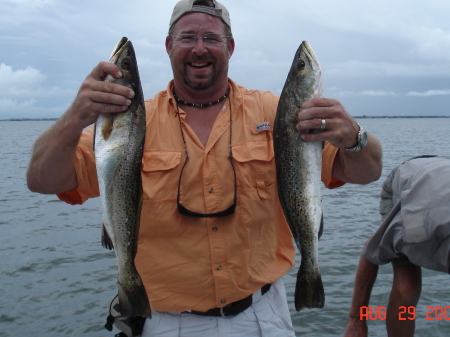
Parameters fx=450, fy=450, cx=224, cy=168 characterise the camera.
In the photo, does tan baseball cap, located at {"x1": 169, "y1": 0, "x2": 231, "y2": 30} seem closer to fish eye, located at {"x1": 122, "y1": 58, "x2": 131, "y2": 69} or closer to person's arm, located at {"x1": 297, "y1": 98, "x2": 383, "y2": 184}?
fish eye, located at {"x1": 122, "y1": 58, "x2": 131, "y2": 69}

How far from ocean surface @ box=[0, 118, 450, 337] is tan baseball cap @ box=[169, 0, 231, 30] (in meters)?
4.92

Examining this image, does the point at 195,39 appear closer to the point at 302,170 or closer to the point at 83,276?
the point at 302,170

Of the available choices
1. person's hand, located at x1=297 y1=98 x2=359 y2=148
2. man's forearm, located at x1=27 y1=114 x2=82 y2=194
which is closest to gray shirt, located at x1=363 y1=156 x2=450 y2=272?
person's hand, located at x1=297 y1=98 x2=359 y2=148

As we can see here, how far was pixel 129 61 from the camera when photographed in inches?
108

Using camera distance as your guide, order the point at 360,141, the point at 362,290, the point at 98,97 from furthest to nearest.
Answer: the point at 362,290
the point at 360,141
the point at 98,97

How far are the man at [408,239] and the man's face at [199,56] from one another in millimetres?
2256

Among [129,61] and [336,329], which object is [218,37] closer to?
[129,61]

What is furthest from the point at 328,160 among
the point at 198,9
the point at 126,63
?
the point at 126,63

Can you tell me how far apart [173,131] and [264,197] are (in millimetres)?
847

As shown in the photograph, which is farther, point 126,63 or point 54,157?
point 54,157

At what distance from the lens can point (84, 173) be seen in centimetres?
319

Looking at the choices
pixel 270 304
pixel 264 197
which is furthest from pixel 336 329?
pixel 264 197

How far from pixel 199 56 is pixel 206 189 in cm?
98

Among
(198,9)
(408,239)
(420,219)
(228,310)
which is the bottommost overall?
(228,310)
